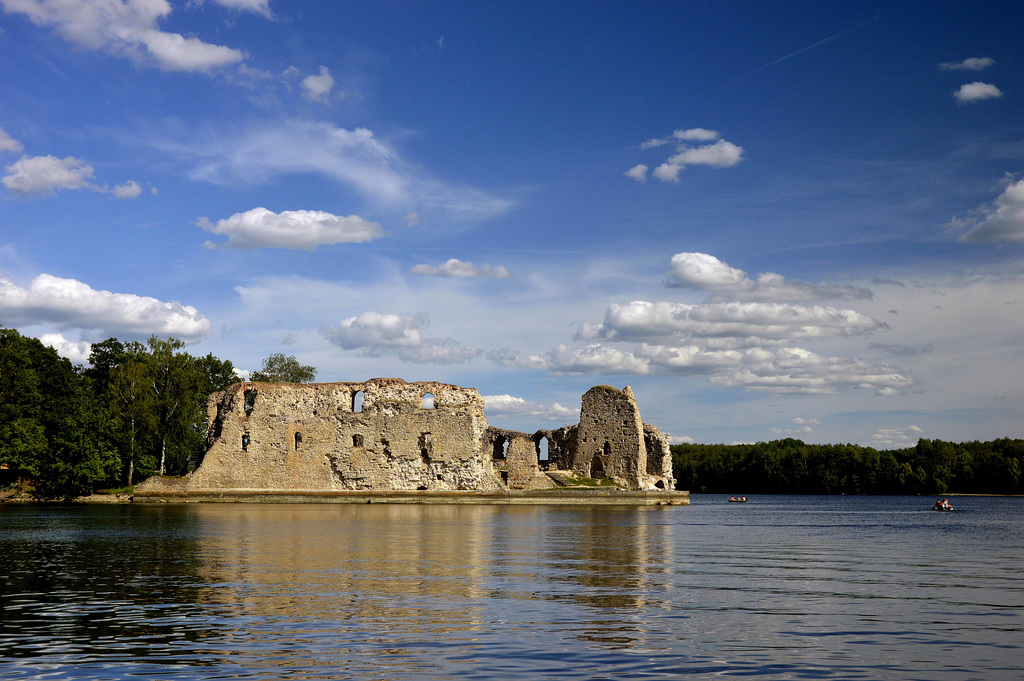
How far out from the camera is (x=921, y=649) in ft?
30.4

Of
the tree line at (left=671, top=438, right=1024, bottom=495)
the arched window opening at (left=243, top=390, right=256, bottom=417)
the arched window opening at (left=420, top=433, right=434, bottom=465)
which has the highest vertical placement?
the arched window opening at (left=243, top=390, right=256, bottom=417)

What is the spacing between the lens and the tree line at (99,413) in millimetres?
50031

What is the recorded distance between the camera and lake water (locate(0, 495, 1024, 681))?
8.36m

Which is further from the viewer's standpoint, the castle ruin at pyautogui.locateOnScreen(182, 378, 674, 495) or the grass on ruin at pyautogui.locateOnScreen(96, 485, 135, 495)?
the grass on ruin at pyautogui.locateOnScreen(96, 485, 135, 495)

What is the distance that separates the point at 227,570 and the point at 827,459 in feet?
352

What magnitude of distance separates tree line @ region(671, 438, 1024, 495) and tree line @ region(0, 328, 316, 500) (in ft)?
236

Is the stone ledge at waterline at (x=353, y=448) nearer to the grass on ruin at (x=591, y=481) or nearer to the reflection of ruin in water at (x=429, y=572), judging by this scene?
the grass on ruin at (x=591, y=481)

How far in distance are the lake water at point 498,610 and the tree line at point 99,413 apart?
2960 cm

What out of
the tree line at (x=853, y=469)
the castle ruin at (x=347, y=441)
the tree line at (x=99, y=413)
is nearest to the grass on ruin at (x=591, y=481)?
the castle ruin at (x=347, y=441)

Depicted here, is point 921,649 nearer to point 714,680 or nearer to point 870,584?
point 714,680

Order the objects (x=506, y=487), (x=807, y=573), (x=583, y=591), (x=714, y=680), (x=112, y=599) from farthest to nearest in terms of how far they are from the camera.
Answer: (x=506, y=487), (x=807, y=573), (x=583, y=591), (x=112, y=599), (x=714, y=680)

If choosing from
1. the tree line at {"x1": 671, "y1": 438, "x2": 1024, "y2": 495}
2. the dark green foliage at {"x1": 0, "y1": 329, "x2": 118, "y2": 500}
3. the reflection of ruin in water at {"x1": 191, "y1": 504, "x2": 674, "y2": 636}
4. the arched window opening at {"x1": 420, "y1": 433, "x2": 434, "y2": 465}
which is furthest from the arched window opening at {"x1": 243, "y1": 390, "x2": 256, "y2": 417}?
the tree line at {"x1": 671, "y1": 438, "x2": 1024, "y2": 495}

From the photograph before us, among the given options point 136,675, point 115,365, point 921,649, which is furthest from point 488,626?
point 115,365

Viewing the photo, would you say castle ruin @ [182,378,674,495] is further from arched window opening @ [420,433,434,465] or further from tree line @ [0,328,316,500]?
tree line @ [0,328,316,500]
